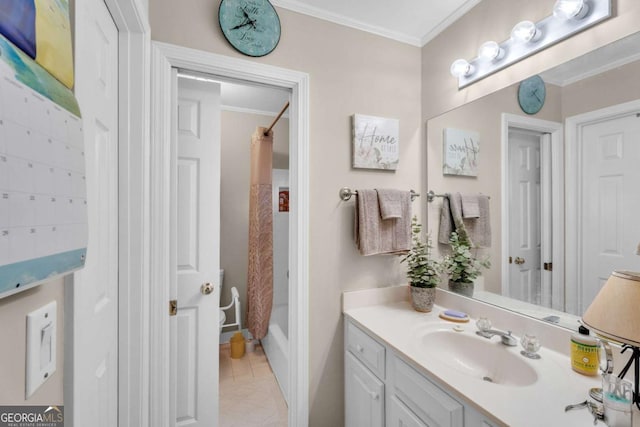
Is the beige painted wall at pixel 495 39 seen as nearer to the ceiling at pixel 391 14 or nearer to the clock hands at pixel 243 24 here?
the ceiling at pixel 391 14

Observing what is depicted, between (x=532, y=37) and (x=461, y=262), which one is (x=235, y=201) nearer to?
(x=461, y=262)

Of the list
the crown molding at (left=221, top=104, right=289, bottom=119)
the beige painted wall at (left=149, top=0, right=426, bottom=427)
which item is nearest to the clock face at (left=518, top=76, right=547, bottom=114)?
the beige painted wall at (left=149, top=0, right=426, bottom=427)

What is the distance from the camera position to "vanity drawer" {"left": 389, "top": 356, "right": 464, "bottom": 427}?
0.85m

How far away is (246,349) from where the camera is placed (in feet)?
8.63

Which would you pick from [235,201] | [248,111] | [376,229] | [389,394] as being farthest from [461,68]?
[235,201]

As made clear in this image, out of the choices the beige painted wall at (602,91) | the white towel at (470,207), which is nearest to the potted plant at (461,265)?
the white towel at (470,207)


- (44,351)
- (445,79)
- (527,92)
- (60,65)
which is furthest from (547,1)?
(44,351)

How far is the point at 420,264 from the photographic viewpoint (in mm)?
1534

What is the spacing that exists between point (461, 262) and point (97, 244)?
1.59 m

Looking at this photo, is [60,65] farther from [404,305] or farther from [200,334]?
[404,305]

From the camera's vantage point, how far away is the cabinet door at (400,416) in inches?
39.5

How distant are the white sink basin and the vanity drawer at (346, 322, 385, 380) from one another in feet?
0.66

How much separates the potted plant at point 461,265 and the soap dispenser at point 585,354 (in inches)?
20.1

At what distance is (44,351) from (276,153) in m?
2.67
